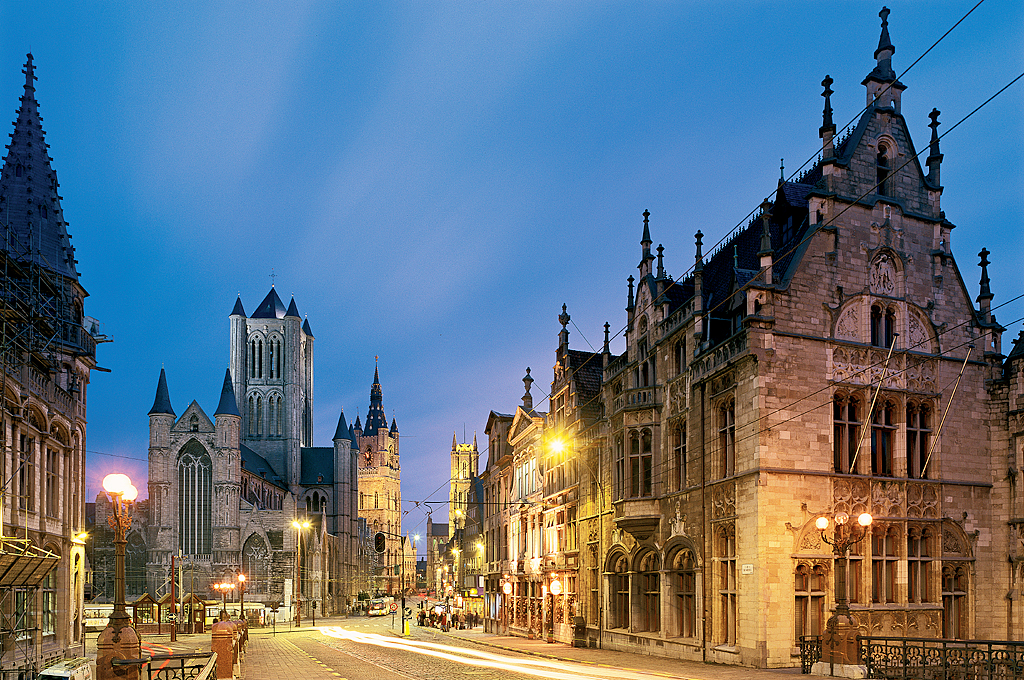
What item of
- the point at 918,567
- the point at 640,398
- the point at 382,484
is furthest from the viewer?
the point at 382,484

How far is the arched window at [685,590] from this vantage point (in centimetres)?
3036

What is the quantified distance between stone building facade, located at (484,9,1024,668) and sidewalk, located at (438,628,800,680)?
86 cm

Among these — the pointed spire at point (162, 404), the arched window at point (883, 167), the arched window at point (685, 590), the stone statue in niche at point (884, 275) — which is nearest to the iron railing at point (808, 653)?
the arched window at point (685, 590)

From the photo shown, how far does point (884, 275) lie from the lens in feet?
95.9

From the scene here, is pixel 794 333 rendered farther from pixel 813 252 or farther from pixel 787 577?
pixel 787 577

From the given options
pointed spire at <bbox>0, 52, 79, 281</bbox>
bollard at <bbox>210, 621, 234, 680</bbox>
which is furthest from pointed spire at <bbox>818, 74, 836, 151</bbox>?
pointed spire at <bbox>0, 52, 79, 281</bbox>

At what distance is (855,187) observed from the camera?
29062 millimetres

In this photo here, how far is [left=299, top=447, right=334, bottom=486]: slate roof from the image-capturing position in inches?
5069

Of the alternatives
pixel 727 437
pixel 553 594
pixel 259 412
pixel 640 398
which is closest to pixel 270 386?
pixel 259 412

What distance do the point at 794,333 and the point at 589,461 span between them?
14218 mm

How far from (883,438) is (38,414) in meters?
Answer: 27.2

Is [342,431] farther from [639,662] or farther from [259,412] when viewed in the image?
[639,662]

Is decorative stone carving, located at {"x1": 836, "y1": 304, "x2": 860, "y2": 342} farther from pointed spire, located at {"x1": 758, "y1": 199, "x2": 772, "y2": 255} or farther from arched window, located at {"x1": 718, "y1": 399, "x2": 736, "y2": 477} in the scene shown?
arched window, located at {"x1": 718, "y1": 399, "x2": 736, "y2": 477}

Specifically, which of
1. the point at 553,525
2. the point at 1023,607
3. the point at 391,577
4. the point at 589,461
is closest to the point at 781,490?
the point at 1023,607
